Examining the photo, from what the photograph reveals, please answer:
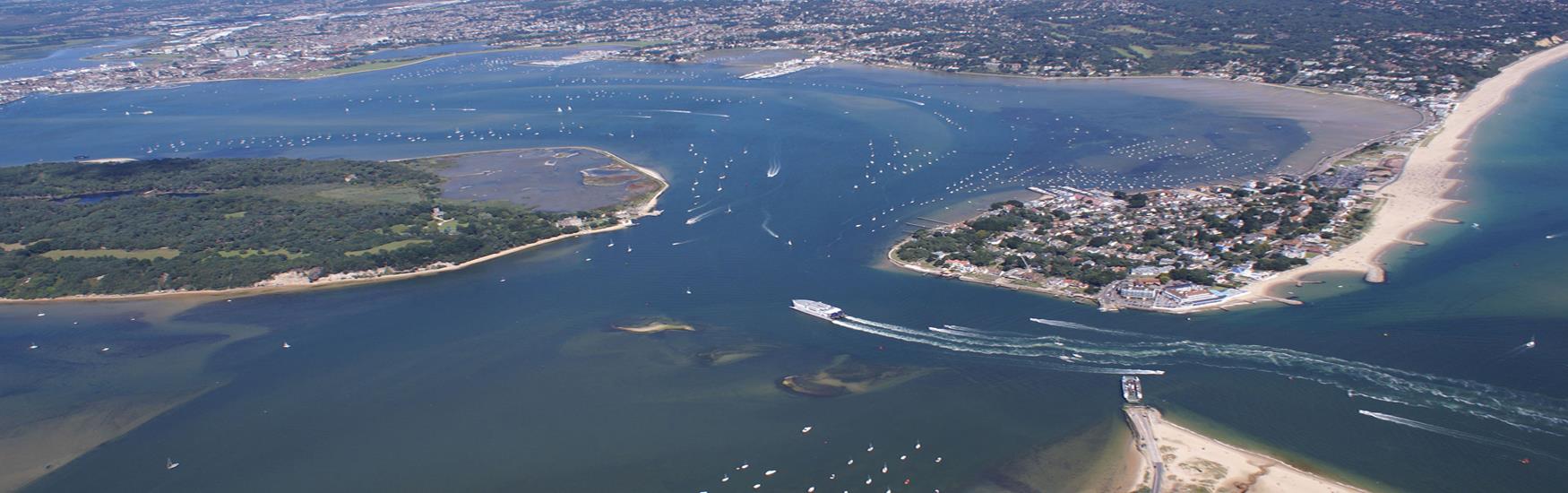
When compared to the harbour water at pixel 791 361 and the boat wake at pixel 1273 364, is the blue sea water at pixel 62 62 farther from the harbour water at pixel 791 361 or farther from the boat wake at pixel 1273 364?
the boat wake at pixel 1273 364

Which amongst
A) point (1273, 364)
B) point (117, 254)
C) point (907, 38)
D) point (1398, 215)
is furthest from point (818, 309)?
point (907, 38)

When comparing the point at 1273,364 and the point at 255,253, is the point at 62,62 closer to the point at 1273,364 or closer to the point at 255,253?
the point at 255,253

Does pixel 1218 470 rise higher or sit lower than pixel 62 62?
higher

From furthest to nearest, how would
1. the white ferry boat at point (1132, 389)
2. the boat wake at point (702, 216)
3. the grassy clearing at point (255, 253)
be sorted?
the boat wake at point (702, 216)
the grassy clearing at point (255, 253)
the white ferry boat at point (1132, 389)

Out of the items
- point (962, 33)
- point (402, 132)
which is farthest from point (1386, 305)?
point (962, 33)

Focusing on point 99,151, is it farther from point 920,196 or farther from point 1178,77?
point 1178,77

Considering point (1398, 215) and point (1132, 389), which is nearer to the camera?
point (1132, 389)

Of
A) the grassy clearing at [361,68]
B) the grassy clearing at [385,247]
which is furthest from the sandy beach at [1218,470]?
the grassy clearing at [361,68]
